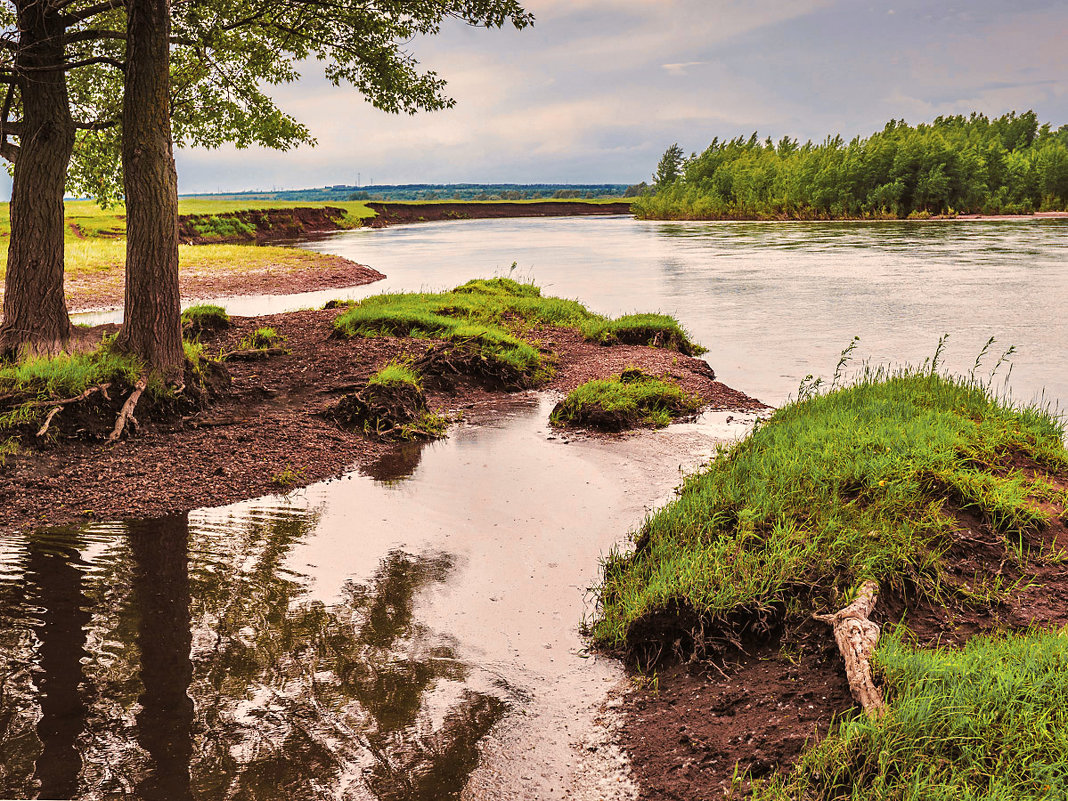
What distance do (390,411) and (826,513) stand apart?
5.88 meters

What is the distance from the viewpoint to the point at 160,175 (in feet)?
29.5

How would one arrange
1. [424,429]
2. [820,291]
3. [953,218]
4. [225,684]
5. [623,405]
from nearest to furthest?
Answer: [225,684] < [424,429] < [623,405] < [820,291] < [953,218]

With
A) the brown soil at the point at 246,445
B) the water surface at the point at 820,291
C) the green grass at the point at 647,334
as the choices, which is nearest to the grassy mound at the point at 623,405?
the brown soil at the point at 246,445

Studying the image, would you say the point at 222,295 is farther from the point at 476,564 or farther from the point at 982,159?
the point at 982,159

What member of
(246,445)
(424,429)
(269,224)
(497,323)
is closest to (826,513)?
(424,429)

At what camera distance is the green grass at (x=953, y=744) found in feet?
9.39

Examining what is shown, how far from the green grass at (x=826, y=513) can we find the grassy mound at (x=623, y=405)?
2.56 meters

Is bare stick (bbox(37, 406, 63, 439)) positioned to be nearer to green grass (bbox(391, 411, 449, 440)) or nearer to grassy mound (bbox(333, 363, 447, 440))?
grassy mound (bbox(333, 363, 447, 440))

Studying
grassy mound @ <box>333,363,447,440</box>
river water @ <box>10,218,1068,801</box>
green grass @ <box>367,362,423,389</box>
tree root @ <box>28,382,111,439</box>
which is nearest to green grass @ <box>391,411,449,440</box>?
grassy mound @ <box>333,363,447,440</box>

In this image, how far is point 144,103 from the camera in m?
8.78

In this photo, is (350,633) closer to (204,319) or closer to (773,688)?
(773,688)

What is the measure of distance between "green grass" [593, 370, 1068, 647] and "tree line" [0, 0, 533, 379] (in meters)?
6.76

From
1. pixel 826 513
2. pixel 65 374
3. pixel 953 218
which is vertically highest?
pixel 953 218

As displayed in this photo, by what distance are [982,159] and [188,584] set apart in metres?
87.3
